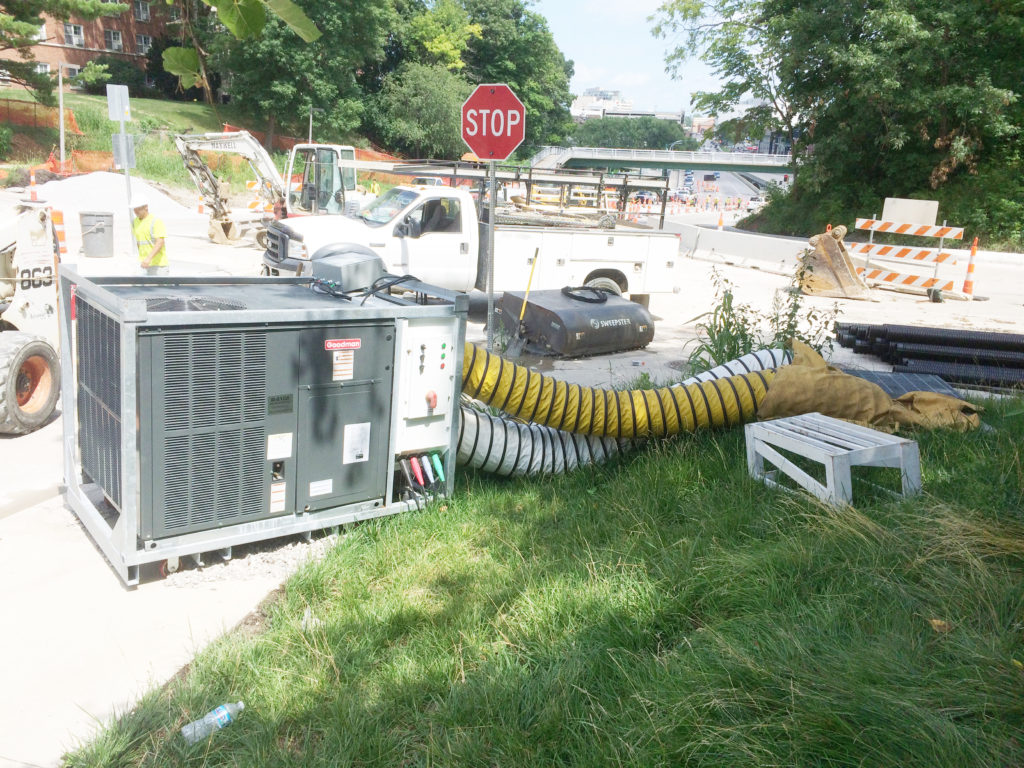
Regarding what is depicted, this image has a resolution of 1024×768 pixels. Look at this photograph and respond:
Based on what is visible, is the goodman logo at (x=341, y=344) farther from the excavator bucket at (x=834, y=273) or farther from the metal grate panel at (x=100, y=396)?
the excavator bucket at (x=834, y=273)

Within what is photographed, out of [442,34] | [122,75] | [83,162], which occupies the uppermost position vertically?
[442,34]

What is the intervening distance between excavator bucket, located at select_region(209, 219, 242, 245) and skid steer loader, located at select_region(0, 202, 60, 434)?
13891mm

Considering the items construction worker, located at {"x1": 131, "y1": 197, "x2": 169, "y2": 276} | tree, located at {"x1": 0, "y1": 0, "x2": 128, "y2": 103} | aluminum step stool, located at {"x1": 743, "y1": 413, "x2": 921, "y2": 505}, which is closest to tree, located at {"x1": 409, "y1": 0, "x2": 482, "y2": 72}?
tree, located at {"x1": 0, "y1": 0, "x2": 128, "y2": 103}

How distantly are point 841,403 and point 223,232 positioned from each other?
19.6 m

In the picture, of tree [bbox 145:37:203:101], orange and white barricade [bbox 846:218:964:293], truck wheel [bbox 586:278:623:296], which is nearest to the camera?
truck wheel [bbox 586:278:623:296]

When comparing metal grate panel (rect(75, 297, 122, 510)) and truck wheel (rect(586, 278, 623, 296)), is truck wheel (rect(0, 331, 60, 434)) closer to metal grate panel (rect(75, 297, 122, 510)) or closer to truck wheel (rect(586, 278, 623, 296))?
metal grate panel (rect(75, 297, 122, 510))

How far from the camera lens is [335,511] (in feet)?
17.2

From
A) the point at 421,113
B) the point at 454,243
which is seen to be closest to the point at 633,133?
the point at 421,113

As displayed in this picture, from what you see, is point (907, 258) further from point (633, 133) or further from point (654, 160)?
point (633, 133)

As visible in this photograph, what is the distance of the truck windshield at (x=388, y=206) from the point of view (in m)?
12.2

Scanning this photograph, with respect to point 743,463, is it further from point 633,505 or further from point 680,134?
point 680,134

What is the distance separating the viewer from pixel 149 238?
11086 millimetres

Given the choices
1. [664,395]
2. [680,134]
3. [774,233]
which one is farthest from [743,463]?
[680,134]

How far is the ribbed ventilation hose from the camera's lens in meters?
5.86
